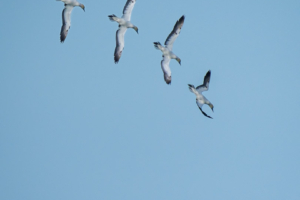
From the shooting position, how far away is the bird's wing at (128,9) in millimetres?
40031

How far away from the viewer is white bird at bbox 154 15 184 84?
39.9 metres

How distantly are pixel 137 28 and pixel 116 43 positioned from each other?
6.20 feet

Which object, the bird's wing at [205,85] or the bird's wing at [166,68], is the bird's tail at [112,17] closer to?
the bird's wing at [166,68]

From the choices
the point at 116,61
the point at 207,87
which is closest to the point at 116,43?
the point at 116,61

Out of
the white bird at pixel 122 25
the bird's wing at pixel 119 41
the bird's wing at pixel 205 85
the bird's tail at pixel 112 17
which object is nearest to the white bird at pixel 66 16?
the bird's tail at pixel 112 17

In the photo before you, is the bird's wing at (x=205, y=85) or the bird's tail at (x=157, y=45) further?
the bird's wing at (x=205, y=85)

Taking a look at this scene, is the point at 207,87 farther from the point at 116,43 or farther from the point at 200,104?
the point at 116,43

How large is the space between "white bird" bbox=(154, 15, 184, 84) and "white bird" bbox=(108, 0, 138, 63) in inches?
100.0

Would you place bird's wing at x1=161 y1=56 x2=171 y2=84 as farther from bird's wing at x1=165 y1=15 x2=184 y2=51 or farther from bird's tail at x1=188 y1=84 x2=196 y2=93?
bird's tail at x1=188 y1=84 x2=196 y2=93

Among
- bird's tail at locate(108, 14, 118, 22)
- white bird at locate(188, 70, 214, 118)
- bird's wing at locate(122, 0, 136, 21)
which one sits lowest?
white bird at locate(188, 70, 214, 118)

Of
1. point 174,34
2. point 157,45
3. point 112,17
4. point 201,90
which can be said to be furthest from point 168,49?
point 112,17

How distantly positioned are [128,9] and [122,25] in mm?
1239

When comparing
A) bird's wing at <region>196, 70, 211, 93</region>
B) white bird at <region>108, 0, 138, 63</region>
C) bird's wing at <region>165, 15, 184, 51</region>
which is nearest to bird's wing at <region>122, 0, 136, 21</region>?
white bird at <region>108, 0, 138, 63</region>

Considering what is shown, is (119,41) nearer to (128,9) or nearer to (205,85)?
(128,9)
